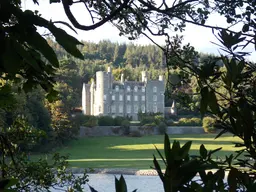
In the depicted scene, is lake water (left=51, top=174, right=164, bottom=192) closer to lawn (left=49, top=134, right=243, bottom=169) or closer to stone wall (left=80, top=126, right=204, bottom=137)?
lawn (left=49, top=134, right=243, bottom=169)

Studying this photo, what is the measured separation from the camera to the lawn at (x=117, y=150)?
24000 mm

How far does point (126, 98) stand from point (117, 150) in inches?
560

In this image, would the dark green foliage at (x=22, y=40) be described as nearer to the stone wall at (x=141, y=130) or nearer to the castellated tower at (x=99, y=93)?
the stone wall at (x=141, y=130)

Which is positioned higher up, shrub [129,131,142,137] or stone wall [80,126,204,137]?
stone wall [80,126,204,137]

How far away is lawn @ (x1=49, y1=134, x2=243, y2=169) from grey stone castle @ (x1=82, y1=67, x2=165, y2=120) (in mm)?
8036

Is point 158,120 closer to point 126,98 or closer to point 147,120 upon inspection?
point 147,120

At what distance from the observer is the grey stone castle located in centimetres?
4353

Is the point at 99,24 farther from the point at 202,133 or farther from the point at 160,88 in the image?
the point at 160,88

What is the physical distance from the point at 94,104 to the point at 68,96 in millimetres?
11507

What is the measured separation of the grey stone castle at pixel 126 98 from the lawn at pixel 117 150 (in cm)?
804

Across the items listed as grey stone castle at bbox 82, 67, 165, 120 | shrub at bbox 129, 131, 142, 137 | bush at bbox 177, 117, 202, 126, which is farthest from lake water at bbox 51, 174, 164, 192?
grey stone castle at bbox 82, 67, 165, 120

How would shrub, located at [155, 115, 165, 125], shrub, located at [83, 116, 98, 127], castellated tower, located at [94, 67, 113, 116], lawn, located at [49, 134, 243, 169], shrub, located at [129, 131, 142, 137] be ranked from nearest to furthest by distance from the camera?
lawn, located at [49, 134, 243, 169] < shrub, located at [83, 116, 98, 127] < shrub, located at [129, 131, 142, 137] < shrub, located at [155, 115, 165, 125] < castellated tower, located at [94, 67, 113, 116]

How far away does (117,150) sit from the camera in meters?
30.2

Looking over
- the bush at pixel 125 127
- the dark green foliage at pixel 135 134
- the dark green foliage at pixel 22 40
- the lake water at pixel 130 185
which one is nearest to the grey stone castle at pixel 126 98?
the bush at pixel 125 127
